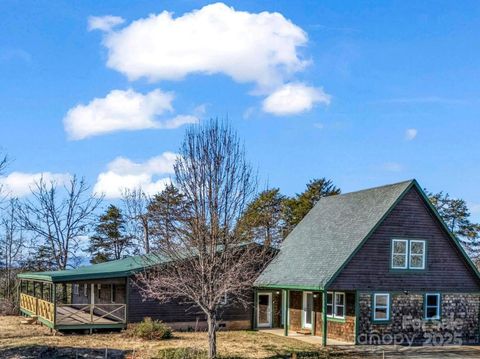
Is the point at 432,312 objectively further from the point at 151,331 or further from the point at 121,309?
the point at 121,309

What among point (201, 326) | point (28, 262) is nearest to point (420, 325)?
point (201, 326)

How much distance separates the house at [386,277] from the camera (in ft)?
78.2

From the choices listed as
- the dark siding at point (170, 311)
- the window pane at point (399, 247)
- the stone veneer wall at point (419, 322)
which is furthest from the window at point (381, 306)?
the dark siding at point (170, 311)

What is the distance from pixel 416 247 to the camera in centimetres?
2534

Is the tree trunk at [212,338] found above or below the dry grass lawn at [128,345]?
above

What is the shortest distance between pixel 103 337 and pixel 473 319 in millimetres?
15717

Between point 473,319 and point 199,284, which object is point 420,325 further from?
point 199,284

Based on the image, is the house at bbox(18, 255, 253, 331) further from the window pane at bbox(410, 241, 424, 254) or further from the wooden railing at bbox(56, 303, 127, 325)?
the window pane at bbox(410, 241, 424, 254)

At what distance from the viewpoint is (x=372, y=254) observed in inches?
958

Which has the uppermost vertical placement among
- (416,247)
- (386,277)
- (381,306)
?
(416,247)

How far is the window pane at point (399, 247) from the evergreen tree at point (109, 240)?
3047cm

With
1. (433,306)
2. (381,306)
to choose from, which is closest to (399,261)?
(381,306)

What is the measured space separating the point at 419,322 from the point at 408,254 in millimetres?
2801

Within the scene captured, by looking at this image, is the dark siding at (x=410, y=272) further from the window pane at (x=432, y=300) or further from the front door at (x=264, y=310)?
the front door at (x=264, y=310)
